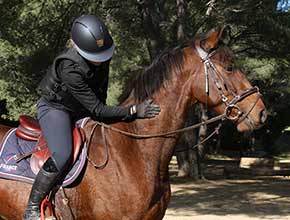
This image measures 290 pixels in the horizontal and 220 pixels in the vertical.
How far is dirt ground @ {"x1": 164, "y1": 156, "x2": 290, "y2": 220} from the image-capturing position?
10633 mm

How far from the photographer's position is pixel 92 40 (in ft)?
12.7

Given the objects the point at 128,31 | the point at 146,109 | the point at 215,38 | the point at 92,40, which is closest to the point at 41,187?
the point at 146,109

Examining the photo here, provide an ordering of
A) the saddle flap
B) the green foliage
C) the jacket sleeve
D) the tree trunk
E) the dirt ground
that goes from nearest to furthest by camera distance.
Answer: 1. the jacket sleeve
2. the saddle flap
3. the dirt ground
4. the green foliage
5. the tree trunk

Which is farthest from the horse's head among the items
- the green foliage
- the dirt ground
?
the green foliage

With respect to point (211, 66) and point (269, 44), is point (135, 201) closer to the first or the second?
point (211, 66)

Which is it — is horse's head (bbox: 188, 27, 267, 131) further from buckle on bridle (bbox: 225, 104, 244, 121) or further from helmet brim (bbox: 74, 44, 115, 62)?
helmet brim (bbox: 74, 44, 115, 62)

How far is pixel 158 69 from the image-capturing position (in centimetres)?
409

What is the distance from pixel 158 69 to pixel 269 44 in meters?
12.1

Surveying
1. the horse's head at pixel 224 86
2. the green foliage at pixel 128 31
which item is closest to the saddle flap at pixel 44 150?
the horse's head at pixel 224 86

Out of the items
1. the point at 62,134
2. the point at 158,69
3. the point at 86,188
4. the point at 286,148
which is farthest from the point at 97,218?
the point at 286,148

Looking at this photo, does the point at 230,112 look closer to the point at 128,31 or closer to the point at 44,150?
the point at 44,150

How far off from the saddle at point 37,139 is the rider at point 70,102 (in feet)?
0.25

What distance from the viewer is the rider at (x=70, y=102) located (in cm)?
386

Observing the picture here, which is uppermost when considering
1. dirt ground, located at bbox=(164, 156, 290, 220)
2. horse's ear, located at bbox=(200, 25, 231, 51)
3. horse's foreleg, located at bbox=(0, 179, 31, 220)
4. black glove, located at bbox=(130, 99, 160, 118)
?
horse's ear, located at bbox=(200, 25, 231, 51)
